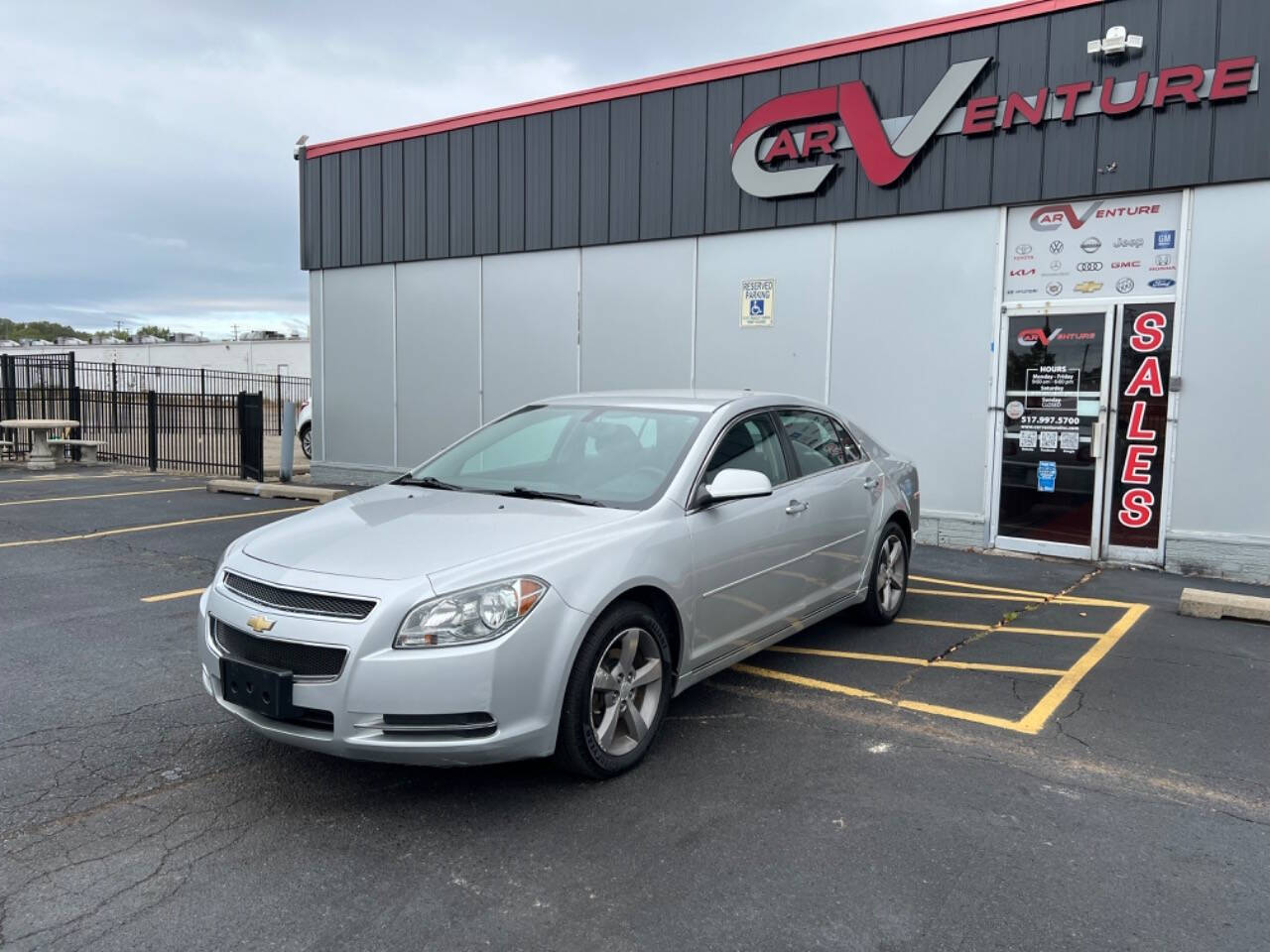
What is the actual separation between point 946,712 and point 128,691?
414 cm

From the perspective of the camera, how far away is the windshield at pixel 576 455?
4.46 m

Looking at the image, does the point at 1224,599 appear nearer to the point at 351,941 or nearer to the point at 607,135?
the point at 351,941

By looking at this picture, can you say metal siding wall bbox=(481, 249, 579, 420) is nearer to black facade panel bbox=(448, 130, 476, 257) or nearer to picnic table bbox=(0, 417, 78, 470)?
black facade panel bbox=(448, 130, 476, 257)

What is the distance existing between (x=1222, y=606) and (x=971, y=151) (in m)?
4.82

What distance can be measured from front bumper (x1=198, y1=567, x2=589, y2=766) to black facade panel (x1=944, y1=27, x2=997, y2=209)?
7438 mm

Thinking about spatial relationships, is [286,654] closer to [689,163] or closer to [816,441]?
[816,441]

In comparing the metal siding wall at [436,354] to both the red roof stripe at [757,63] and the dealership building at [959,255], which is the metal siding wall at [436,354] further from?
the red roof stripe at [757,63]

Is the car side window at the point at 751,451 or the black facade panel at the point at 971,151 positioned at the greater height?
the black facade panel at the point at 971,151

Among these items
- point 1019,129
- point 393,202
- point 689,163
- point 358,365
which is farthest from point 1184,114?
point 358,365

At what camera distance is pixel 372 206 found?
1392 cm

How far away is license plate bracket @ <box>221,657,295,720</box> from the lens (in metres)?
3.36

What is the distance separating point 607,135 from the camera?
1148cm

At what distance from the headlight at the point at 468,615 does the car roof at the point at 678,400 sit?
1.83m

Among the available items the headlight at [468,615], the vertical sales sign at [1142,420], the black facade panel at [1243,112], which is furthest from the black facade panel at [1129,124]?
the headlight at [468,615]
